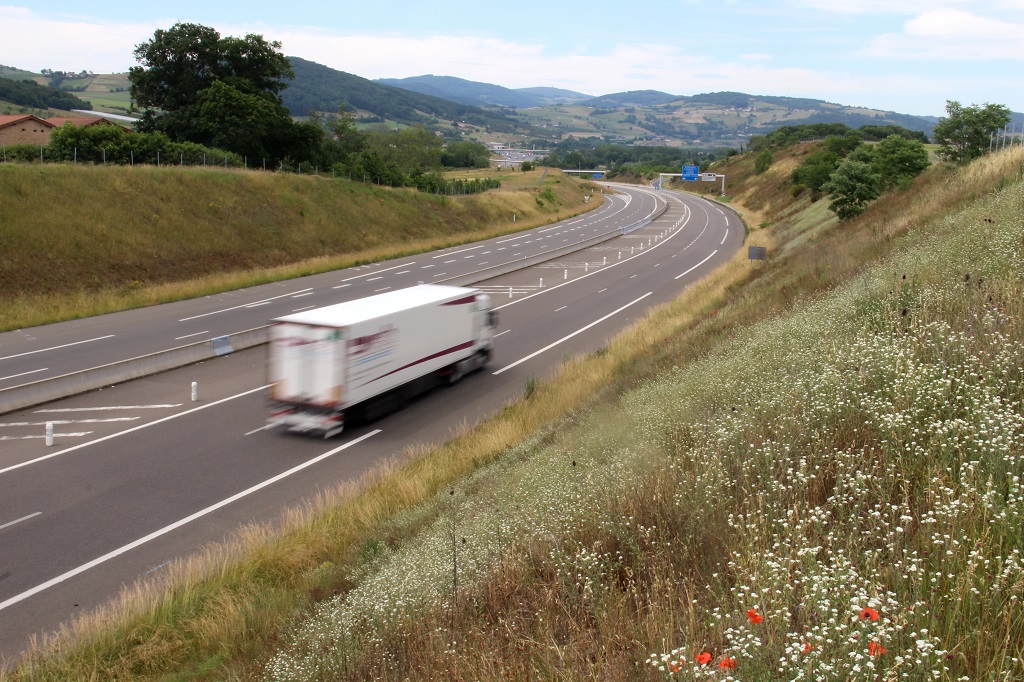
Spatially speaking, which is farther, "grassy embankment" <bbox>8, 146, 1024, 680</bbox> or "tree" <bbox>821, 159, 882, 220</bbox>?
"tree" <bbox>821, 159, 882, 220</bbox>

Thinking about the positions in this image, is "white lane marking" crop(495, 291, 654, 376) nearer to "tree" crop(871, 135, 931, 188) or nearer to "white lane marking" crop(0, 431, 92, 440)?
"white lane marking" crop(0, 431, 92, 440)

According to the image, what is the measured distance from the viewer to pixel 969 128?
36.2m

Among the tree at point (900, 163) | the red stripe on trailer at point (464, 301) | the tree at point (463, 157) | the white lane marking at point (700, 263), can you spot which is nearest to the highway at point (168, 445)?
the red stripe on trailer at point (464, 301)

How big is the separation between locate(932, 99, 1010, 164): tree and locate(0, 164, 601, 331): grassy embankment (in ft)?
100

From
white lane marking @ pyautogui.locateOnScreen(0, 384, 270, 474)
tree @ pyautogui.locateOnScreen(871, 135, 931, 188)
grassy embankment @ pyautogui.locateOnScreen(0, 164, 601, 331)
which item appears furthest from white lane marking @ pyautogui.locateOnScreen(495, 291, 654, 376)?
grassy embankment @ pyautogui.locateOnScreen(0, 164, 601, 331)

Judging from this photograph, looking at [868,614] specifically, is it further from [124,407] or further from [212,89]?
[212,89]

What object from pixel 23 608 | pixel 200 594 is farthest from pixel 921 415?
pixel 23 608

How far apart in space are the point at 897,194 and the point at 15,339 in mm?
33823

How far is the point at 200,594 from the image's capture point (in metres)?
9.96

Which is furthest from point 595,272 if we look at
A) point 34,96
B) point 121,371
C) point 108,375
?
point 34,96

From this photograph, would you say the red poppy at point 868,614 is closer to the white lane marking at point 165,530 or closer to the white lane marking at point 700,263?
the white lane marking at point 165,530

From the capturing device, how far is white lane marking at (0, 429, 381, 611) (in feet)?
34.7

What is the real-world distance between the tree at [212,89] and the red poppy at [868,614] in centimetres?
6724

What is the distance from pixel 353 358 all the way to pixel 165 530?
17.7 ft
